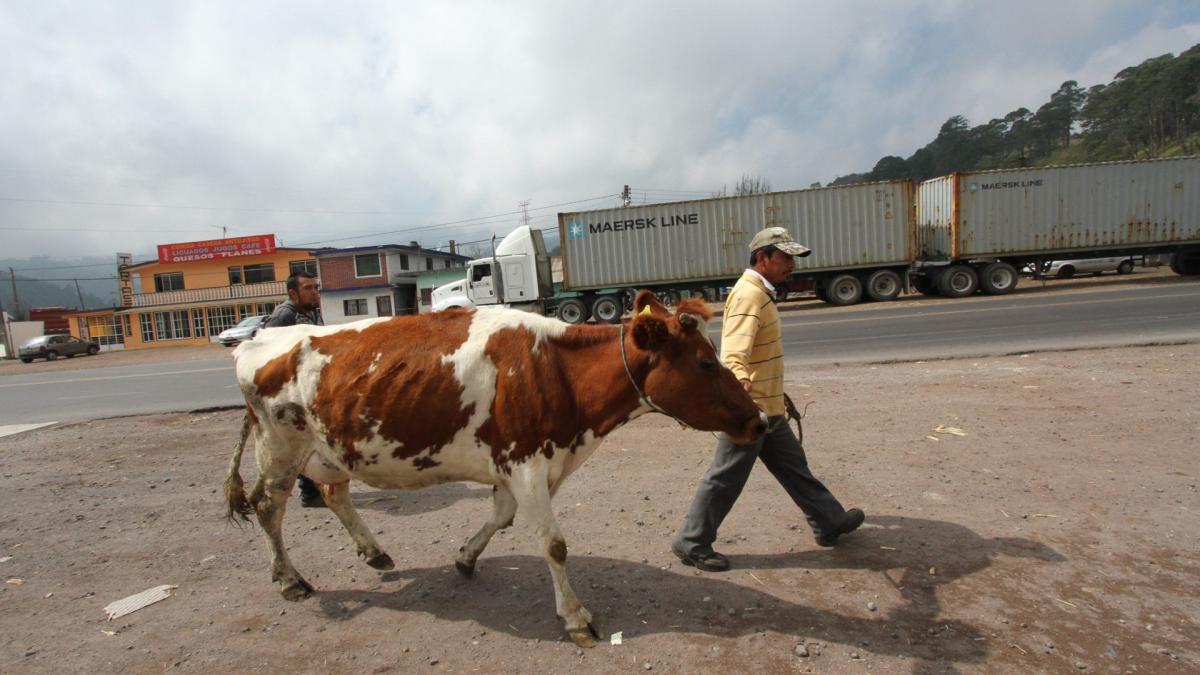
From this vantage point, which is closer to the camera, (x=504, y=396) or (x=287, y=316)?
(x=504, y=396)

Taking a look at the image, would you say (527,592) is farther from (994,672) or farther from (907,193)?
(907,193)

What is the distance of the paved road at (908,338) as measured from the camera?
33.1ft

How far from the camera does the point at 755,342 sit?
3467mm

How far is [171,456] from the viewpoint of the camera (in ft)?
21.7

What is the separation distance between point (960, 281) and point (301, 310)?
21911 mm

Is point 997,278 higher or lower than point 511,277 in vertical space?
lower

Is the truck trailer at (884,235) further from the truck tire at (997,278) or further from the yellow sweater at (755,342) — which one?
the yellow sweater at (755,342)

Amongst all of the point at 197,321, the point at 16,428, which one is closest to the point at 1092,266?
the point at 16,428

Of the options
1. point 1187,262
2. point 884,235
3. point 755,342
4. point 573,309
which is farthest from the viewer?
point 573,309

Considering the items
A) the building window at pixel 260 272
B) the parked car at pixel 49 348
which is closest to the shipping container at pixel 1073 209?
the building window at pixel 260 272

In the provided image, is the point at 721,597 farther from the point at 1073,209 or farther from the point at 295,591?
the point at 1073,209

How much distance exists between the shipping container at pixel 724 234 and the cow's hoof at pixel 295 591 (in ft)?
64.8

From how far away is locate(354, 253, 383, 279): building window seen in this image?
4178cm

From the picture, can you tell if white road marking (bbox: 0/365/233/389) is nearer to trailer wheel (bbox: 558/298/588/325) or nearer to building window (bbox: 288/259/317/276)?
trailer wheel (bbox: 558/298/588/325)
